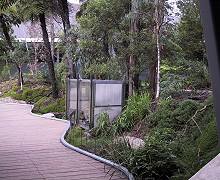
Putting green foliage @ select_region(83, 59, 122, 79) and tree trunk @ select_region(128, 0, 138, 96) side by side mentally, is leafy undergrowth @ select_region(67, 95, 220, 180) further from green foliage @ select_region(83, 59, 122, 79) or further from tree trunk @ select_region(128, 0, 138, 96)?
green foliage @ select_region(83, 59, 122, 79)

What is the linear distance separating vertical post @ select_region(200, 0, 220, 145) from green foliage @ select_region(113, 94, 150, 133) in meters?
6.76

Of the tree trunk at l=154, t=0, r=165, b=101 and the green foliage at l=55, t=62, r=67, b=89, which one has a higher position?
the tree trunk at l=154, t=0, r=165, b=101

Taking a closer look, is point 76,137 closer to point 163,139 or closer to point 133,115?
point 133,115

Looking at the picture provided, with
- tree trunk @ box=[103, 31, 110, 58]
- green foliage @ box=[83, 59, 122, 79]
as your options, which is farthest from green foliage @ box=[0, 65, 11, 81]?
tree trunk @ box=[103, 31, 110, 58]

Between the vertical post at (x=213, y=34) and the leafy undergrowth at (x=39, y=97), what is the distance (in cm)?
1281

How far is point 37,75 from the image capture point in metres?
27.2

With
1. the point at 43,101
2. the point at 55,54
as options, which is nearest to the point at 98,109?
the point at 43,101

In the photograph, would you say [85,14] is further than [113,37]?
Yes

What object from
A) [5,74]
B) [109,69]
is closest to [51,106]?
[109,69]

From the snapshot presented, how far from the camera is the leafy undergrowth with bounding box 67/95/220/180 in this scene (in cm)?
592

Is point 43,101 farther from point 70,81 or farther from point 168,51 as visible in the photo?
point 168,51

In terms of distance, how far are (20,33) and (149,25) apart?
28327 mm

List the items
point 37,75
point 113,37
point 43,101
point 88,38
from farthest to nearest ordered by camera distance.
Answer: point 37,75
point 43,101
point 88,38
point 113,37

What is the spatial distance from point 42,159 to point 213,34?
541 cm
